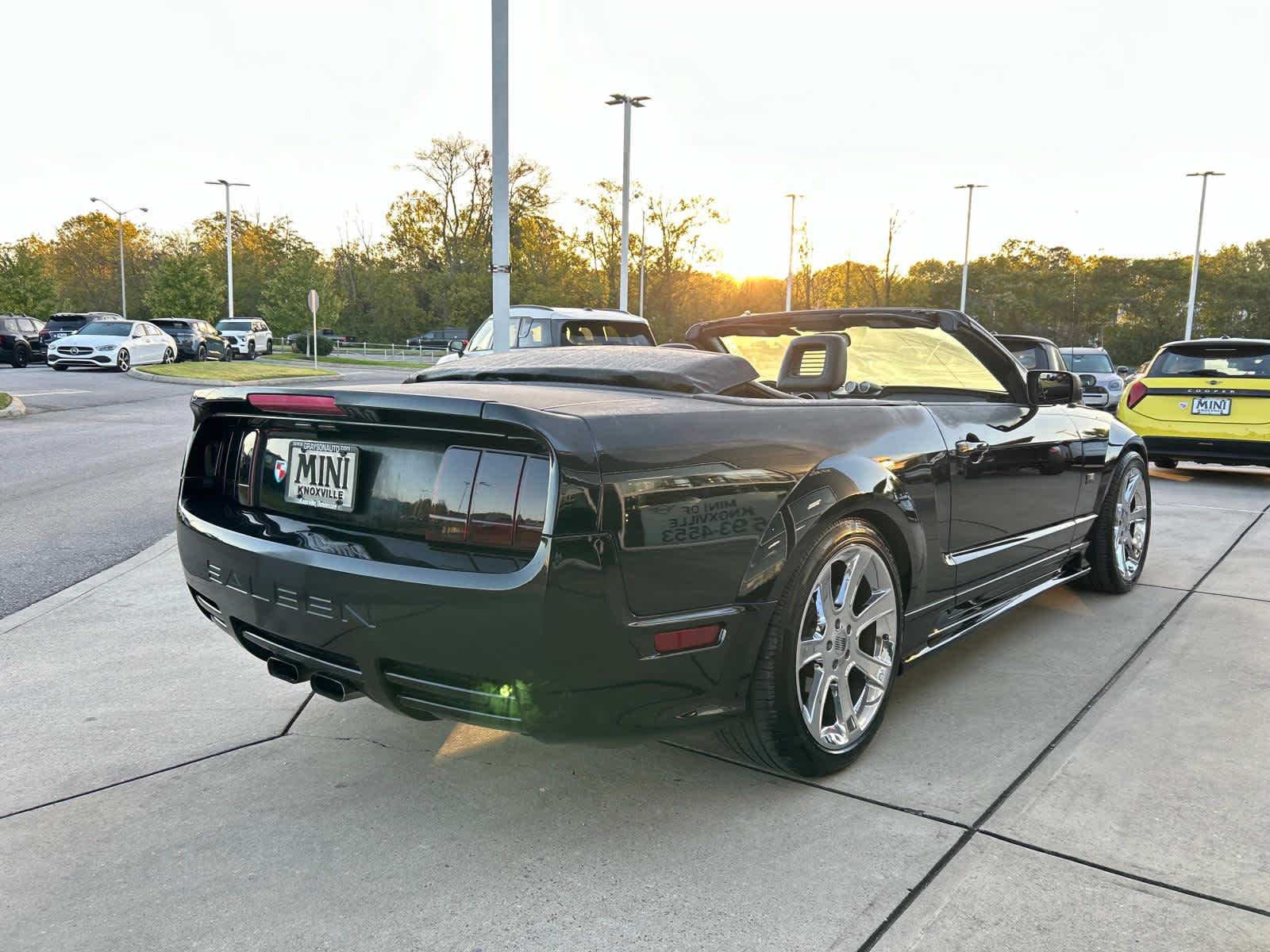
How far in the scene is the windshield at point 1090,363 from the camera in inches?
819

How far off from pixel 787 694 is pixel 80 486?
25.2 ft

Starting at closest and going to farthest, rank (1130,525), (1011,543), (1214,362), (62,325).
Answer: (1011,543) → (1130,525) → (1214,362) → (62,325)

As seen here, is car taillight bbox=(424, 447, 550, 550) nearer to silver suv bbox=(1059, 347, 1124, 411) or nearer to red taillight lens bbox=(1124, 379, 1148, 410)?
red taillight lens bbox=(1124, 379, 1148, 410)

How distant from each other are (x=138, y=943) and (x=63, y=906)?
284 millimetres

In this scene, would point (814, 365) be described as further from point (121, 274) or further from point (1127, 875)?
point (121, 274)

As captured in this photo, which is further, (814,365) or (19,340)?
(19,340)

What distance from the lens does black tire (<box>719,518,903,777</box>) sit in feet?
8.50

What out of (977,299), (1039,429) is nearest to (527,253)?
(977,299)

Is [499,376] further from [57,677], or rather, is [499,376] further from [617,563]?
[57,677]

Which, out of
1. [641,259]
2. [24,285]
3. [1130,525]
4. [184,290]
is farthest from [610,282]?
[1130,525]

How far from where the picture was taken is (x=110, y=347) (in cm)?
2578

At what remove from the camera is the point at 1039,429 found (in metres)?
4.05

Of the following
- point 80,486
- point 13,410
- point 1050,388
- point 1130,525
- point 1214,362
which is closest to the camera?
point 1050,388

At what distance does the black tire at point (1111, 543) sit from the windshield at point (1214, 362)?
5.19 metres
